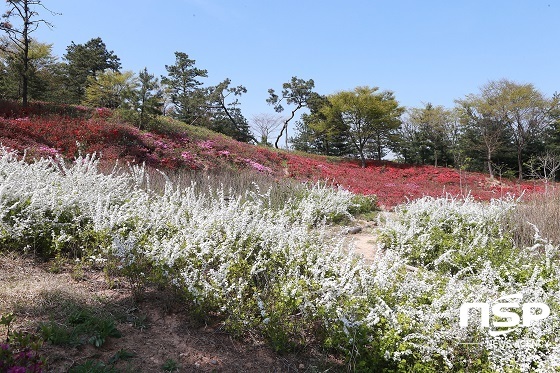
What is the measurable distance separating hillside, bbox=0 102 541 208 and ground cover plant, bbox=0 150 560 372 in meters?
4.73

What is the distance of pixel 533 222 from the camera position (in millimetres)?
5500

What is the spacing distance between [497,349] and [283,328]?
4.88ft

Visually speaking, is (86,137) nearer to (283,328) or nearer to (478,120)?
(283,328)

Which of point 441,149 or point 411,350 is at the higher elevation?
point 441,149

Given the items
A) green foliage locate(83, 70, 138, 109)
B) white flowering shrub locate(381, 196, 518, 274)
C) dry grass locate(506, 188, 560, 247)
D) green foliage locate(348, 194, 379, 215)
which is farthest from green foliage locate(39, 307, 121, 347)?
green foliage locate(83, 70, 138, 109)

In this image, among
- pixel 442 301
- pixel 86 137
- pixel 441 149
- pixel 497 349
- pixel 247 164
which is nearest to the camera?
pixel 497 349

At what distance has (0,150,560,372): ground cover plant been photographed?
2.56m

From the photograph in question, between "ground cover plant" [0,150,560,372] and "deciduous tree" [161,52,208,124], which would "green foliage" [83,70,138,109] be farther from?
"ground cover plant" [0,150,560,372]

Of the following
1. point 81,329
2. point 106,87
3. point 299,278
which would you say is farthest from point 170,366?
point 106,87

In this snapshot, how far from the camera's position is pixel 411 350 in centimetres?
258

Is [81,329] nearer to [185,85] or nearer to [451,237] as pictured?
[451,237]

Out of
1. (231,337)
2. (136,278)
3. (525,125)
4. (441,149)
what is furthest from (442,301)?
(441,149)

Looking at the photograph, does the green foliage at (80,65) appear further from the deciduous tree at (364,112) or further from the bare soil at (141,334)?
the bare soil at (141,334)

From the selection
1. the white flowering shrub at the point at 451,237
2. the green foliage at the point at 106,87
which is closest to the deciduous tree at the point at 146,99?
the green foliage at the point at 106,87
